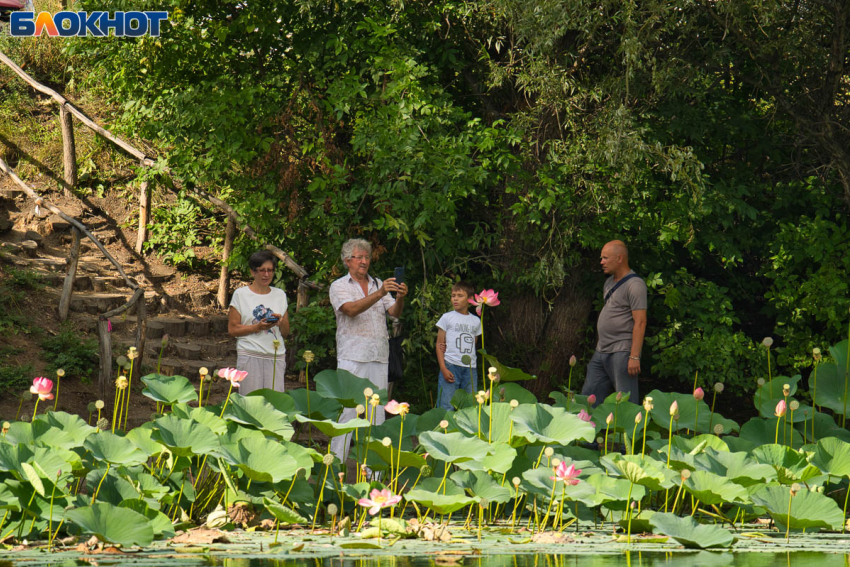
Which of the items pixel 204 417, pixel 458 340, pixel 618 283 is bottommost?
pixel 204 417

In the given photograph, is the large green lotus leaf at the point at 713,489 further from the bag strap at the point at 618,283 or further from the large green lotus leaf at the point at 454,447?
the bag strap at the point at 618,283

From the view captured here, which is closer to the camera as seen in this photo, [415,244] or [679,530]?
[679,530]

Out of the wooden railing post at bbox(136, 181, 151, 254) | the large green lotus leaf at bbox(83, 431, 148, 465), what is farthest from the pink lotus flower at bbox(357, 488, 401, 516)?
the wooden railing post at bbox(136, 181, 151, 254)

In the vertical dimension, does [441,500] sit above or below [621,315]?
below

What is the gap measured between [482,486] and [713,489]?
82cm

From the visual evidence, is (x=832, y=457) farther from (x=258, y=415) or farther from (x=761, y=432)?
(x=258, y=415)

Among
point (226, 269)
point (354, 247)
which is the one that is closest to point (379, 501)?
point (354, 247)

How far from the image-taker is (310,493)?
3256 mm

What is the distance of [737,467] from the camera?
3.25m

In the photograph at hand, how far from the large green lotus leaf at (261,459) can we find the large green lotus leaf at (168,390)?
1.61ft

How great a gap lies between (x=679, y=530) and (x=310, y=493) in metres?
1.32

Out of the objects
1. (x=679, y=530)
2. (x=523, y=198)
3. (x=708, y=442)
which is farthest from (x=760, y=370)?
(x=679, y=530)

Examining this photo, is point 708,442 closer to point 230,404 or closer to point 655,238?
point 230,404

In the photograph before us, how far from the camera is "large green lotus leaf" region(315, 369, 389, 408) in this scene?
3.74m
